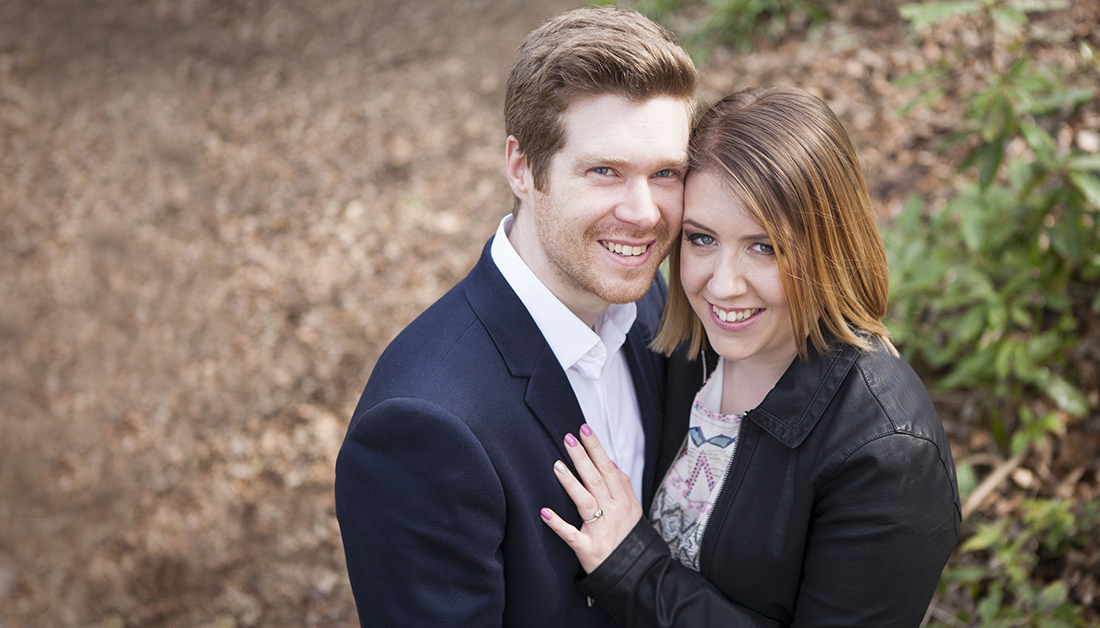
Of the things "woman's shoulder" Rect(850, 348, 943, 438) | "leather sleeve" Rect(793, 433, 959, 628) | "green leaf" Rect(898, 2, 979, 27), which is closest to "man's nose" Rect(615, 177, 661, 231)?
"woman's shoulder" Rect(850, 348, 943, 438)

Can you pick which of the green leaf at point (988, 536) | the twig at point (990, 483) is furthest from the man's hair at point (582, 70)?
the twig at point (990, 483)

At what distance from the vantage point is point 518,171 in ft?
6.79

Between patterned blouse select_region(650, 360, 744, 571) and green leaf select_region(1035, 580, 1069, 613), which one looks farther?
green leaf select_region(1035, 580, 1069, 613)

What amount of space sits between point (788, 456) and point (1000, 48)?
4.26 meters

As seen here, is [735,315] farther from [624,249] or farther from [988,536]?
[988,536]

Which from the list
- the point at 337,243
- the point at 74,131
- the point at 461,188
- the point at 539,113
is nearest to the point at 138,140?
the point at 74,131

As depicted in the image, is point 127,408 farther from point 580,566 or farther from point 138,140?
point 580,566

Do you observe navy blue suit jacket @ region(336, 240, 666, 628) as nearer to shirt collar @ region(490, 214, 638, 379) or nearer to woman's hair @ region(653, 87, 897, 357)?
shirt collar @ region(490, 214, 638, 379)

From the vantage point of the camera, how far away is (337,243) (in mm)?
5863

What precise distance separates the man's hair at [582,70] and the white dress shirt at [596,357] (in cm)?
25

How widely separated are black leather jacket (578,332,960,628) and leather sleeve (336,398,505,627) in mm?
330

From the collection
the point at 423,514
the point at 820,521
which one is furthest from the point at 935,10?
the point at 423,514

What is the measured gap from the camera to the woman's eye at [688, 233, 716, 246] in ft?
6.22

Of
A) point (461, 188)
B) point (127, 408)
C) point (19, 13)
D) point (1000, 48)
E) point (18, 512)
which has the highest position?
point (19, 13)
